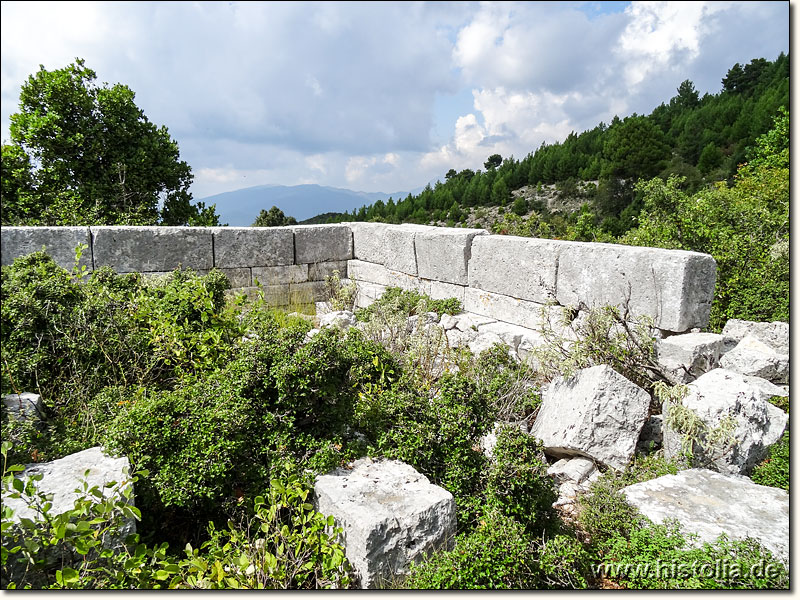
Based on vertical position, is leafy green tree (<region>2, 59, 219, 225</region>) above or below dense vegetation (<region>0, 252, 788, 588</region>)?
above

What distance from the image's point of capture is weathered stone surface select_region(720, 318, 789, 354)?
4500 millimetres

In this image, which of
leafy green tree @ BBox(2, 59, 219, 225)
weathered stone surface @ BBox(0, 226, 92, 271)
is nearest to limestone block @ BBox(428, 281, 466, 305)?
weathered stone surface @ BBox(0, 226, 92, 271)

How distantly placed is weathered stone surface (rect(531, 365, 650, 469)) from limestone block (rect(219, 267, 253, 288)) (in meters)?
4.92

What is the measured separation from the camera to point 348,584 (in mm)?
2430

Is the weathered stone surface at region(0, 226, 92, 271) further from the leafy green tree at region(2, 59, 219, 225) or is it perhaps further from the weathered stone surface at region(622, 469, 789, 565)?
the weathered stone surface at region(622, 469, 789, 565)

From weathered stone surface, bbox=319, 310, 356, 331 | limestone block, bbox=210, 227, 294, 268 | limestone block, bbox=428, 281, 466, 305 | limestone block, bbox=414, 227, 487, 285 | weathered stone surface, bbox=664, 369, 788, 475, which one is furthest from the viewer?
limestone block, bbox=210, 227, 294, 268

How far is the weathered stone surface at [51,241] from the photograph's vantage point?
5.98m

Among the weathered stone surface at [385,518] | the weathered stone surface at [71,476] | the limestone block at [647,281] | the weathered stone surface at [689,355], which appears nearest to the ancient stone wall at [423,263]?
the limestone block at [647,281]

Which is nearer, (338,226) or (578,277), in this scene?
(578,277)

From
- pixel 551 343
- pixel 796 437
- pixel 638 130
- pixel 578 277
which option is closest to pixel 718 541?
pixel 796 437

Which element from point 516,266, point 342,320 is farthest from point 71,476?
point 516,266

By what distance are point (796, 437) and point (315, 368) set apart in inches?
111

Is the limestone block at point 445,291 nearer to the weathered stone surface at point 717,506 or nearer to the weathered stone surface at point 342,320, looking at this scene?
the weathered stone surface at point 342,320

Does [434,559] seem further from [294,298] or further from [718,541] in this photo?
[294,298]
